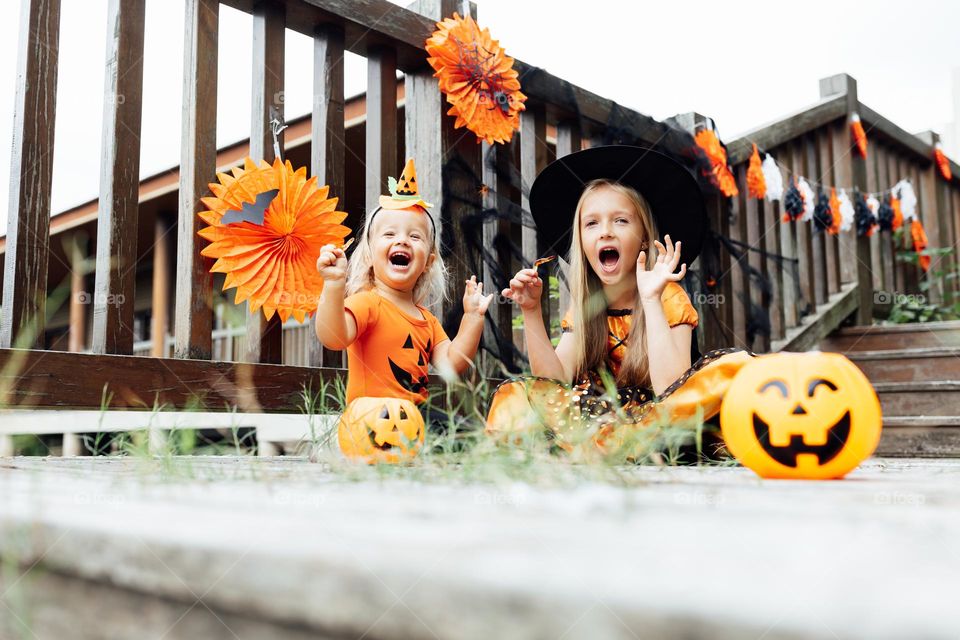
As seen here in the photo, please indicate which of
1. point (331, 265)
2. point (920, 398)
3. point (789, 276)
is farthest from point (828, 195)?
point (331, 265)

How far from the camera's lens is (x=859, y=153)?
5293 millimetres

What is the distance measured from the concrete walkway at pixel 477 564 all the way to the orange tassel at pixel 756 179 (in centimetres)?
366

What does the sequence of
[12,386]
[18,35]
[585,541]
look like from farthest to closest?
[18,35] < [12,386] < [585,541]

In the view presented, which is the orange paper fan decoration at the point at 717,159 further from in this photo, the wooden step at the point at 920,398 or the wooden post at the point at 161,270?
the wooden post at the point at 161,270

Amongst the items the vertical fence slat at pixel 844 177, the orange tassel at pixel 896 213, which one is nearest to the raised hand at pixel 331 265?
the vertical fence slat at pixel 844 177

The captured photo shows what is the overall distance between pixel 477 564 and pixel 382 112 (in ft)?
8.34

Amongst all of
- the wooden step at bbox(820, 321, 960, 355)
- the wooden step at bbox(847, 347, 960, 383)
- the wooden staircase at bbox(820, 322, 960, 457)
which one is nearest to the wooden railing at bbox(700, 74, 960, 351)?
the wooden step at bbox(820, 321, 960, 355)

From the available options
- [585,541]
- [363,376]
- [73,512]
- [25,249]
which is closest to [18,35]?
[25,249]

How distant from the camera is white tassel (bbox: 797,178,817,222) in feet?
14.8

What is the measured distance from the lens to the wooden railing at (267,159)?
197 cm

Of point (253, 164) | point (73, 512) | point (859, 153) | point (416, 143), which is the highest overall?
point (859, 153)

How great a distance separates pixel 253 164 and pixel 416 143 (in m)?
0.77

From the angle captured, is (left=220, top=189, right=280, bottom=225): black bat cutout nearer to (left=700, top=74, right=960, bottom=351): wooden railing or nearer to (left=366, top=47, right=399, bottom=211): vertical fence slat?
(left=366, top=47, right=399, bottom=211): vertical fence slat

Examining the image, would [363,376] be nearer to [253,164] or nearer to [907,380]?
[253,164]
